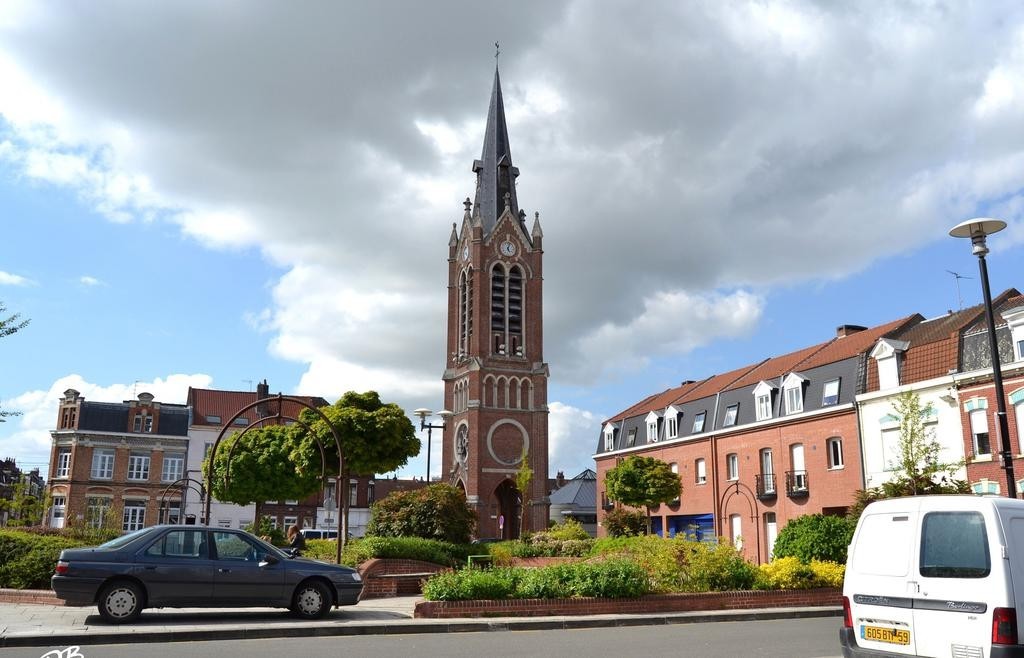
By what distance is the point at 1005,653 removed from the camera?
21.2ft

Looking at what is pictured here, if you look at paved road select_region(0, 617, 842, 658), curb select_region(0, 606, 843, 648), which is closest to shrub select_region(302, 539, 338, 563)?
curb select_region(0, 606, 843, 648)

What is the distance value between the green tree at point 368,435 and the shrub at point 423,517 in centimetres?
482

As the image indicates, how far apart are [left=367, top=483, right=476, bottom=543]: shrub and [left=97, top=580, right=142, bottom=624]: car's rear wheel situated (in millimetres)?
13832

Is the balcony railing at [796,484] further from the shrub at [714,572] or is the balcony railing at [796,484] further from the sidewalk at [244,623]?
the sidewalk at [244,623]

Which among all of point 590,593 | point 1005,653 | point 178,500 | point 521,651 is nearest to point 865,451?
point 590,593

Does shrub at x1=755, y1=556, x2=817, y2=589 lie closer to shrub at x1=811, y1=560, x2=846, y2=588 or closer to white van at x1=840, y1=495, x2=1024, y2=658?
shrub at x1=811, y1=560, x2=846, y2=588

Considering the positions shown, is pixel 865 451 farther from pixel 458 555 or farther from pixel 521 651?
pixel 521 651

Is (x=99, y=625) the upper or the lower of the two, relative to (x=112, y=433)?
lower

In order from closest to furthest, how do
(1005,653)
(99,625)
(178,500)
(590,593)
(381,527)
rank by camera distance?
(1005,653) < (99,625) < (590,593) < (381,527) < (178,500)

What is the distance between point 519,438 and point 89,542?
120 ft

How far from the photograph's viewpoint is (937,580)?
7055 mm

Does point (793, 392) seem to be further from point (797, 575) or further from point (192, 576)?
point (192, 576)

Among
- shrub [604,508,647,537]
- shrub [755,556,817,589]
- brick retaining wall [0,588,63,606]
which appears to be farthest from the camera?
shrub [604,508,647,537]

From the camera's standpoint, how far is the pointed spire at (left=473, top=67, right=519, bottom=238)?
59500 millimetres
